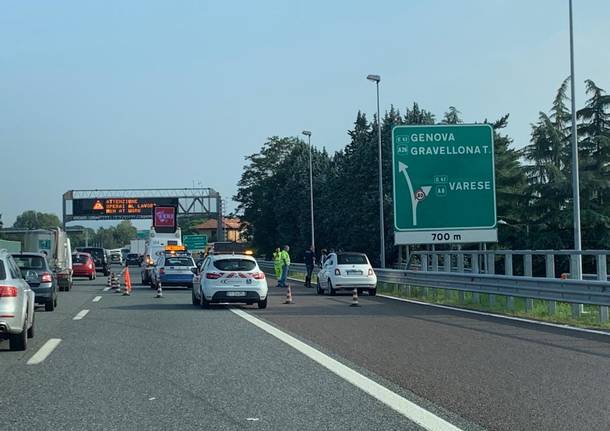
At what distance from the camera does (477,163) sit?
26656mm

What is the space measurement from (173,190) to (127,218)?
5.95 meters

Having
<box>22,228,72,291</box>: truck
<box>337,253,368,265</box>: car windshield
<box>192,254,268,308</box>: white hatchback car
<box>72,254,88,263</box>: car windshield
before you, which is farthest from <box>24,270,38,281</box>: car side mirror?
<box>72,254,88,263</box>: car windshield

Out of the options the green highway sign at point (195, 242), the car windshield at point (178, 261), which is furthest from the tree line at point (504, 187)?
the car windshield at point (178, 261)

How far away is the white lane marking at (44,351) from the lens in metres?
11.7

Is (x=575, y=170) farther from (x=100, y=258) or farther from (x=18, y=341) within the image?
(x=100, y=258)

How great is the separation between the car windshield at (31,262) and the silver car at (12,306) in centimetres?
989

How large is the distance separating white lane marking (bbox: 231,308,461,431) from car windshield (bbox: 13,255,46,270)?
35.9ft

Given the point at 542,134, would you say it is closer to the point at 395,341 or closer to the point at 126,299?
the point at 126,299

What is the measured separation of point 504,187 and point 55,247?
1439 inches

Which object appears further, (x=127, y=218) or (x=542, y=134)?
(x=127, y=218)

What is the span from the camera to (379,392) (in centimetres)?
890

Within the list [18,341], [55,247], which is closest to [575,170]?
[18,341]

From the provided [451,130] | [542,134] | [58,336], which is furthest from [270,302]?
[542,134]

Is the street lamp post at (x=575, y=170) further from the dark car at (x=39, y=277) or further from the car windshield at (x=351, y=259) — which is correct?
the dark car at (x=39, y=277)
